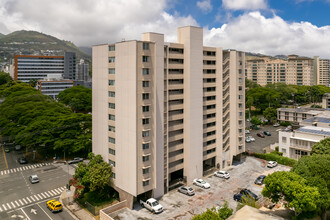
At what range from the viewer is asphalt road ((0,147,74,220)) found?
A: 1763 inches

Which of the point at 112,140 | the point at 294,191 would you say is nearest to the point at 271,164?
the point at 294,191

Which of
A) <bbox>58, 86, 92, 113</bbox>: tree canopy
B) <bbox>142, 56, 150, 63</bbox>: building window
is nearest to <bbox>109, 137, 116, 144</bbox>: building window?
<bbox>142, 56, 150, 63</bbox>: building window

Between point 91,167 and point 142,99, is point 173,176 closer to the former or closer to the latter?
point 91,167

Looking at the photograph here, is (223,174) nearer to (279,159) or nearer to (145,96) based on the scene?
(279,159)

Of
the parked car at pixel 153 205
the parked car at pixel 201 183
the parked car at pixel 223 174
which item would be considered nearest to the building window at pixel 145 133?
the parked car at pixel 153 205

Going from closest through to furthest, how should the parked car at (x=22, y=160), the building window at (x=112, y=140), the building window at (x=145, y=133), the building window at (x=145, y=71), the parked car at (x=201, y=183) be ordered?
the building window at (x=145, y=71)
the building window at (x=145, y=133)
the building window at (x=112, y=140)
the parked car at (x=201, y=183)
the parked car at (x=22, y=160)

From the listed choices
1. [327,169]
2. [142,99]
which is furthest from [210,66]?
[327,169]

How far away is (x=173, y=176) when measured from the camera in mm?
56000

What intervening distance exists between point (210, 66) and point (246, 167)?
26939 millimetres

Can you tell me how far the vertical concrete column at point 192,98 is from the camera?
5225 cm

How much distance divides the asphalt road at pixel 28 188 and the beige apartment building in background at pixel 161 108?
44.9 feet

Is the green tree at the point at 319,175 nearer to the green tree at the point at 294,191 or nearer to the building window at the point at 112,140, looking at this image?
the green tree at the point at 294,191

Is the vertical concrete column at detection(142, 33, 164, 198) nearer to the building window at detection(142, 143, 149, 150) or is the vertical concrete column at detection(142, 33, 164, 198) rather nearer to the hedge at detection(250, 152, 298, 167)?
the building window at detection(142, 143, 149, 150)

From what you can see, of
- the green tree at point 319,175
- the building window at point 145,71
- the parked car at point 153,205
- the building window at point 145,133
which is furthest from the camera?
the building window at point 145,133
